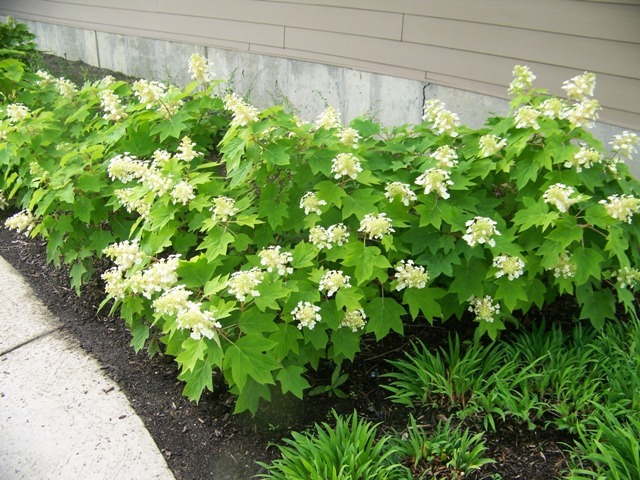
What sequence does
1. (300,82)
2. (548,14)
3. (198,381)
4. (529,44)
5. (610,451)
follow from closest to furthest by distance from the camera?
1. (610,451)
2. (198,381)
3. (548,14)
4. (529,44)
5. (300,82)

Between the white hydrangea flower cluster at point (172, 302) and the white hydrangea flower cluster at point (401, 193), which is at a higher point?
the white hydrangea flower cluster at point (401, 193)

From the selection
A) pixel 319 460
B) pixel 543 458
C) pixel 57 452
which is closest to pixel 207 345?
pixel 319 460

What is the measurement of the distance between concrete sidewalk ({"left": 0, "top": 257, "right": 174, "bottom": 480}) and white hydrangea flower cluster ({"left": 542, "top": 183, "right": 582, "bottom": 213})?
2.21 m

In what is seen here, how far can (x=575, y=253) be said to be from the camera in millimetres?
2951

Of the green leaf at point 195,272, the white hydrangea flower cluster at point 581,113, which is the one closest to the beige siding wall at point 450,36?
the white hydrangea flower cluster at point 581,113

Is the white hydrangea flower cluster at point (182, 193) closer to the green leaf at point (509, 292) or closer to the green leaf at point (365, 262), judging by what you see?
the green leaf at point (365, 262)

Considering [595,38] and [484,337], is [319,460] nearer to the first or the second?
[484,337]

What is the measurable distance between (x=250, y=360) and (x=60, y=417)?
136 cm

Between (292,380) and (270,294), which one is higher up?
(270,294)

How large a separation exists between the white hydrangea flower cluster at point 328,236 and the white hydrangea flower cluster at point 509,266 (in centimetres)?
72

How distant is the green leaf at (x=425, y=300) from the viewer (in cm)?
299

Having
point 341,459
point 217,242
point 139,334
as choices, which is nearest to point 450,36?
point 217,242

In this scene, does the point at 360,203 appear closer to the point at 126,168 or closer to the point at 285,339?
the point at 285,339

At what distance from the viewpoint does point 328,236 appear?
9.86ft
